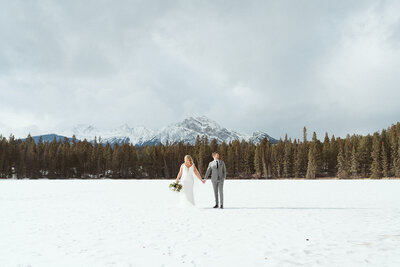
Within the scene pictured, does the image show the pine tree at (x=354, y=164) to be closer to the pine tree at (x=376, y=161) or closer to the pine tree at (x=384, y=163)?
the pine tree at (x=376, y=161)

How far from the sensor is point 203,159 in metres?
114

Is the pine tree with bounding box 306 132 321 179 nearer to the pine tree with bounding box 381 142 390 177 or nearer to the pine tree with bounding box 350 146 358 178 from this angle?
the pine tree with bounding box 350 146 358 178

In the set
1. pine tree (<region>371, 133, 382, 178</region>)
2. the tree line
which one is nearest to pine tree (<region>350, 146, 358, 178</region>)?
the tree line

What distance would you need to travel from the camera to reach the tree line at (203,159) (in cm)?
9744
